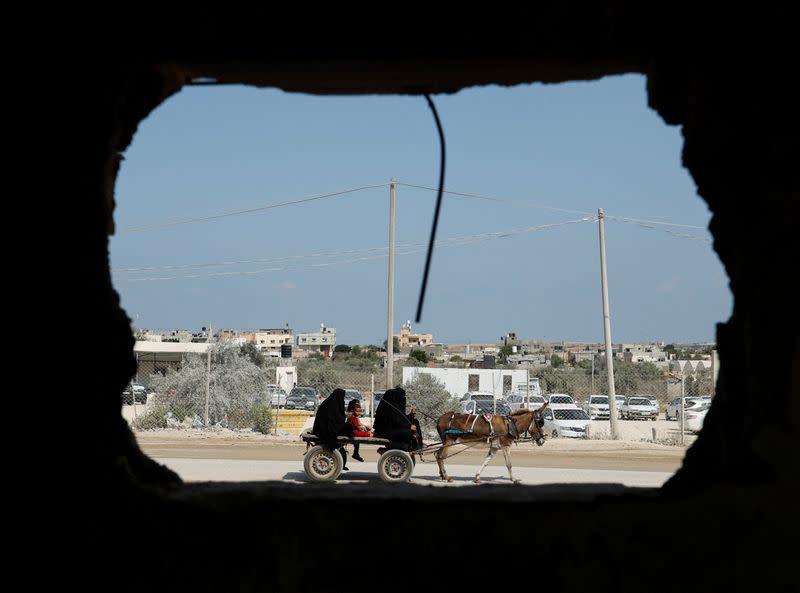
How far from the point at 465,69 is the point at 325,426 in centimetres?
1124

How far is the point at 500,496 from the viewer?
2.82 meters

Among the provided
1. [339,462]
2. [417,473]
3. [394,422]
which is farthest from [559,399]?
[339,462]

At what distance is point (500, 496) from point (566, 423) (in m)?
22.7

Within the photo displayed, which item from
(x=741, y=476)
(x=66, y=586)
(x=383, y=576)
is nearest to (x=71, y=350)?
(x=66, y=586)

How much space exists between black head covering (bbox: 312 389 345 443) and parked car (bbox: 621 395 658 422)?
23237 millimetres

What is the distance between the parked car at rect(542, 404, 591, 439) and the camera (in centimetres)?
2459

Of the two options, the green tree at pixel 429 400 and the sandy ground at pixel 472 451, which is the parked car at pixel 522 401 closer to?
the green tree at pixel 429 400

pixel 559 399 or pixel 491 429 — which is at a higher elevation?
pixel 559 399

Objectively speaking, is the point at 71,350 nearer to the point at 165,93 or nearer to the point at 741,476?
the point at 165,93

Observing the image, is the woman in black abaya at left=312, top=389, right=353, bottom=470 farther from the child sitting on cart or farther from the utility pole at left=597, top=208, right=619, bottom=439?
the utility pole at left=597, top=208, right=619, bottom=439

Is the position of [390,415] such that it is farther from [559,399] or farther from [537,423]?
[559,399]

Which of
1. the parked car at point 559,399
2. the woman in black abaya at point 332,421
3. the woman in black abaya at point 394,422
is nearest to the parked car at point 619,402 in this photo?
the parked car at point 559,399

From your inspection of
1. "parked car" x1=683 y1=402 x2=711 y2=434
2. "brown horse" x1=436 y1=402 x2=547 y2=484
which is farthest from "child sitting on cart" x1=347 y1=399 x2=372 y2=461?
"parked car" x1=683 y1=402 x2=711 y2=434

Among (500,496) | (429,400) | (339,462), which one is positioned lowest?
(339,462)
